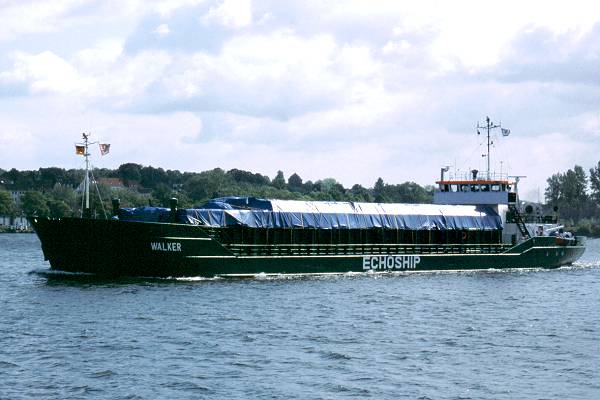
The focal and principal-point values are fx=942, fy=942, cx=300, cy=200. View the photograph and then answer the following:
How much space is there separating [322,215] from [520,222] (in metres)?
19.8

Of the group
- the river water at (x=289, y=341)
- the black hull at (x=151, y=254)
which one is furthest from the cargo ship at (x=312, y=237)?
the river water at (x=289, y=341)

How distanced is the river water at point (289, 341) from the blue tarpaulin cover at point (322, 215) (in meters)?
4.03

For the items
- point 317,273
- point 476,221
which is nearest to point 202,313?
point 317,273

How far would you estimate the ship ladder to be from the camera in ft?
244

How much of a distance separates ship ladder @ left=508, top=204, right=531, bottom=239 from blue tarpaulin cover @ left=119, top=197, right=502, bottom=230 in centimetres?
146

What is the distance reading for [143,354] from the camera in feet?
110

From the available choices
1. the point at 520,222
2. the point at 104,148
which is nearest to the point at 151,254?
the point at 104,148

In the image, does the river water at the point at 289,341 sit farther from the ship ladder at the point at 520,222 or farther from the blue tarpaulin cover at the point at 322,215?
the ship ladder at the point at 520,222

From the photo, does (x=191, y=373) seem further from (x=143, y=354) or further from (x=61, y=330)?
(x=61, y=330)

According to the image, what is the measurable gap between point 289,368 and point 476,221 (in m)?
42.5

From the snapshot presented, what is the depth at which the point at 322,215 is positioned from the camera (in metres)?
63.0

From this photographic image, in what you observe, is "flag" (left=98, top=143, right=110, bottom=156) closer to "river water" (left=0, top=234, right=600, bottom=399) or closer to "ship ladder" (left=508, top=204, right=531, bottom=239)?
"river water" (left=0, top=234, right=600, bottom=399)

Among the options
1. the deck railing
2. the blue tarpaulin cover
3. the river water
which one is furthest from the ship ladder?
the river water

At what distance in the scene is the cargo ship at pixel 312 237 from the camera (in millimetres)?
53125
